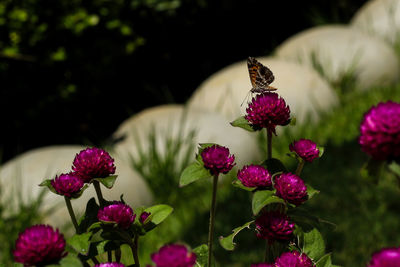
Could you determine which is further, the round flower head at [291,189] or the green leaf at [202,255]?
the green leaf at [202,255]

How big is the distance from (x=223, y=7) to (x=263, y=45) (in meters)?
1.26

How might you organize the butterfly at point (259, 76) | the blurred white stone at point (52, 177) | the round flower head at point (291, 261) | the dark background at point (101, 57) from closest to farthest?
the round flower head at point (291, 261) → the butterfly at point (259, 76) → the blurred white stone at point (52, 177) → the dark background at point (101, 57)

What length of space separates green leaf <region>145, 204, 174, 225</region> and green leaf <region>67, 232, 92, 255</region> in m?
0.17

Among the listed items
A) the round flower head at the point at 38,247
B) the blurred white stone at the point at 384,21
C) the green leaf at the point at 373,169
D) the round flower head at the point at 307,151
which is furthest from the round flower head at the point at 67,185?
the blurred white stone at the point at 384,21

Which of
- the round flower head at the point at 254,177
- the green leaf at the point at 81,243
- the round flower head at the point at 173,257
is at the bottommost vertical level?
the round flower head at the point at 254,177

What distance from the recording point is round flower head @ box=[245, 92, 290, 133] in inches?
51.6

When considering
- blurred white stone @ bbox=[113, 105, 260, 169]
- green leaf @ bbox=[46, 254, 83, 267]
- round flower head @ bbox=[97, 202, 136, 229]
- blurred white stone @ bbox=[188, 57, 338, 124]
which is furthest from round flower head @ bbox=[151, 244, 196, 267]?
blurred white stone @ bbox=[188, 57, 338, 124]

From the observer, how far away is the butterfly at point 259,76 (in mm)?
1620

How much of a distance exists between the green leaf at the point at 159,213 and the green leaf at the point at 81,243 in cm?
17

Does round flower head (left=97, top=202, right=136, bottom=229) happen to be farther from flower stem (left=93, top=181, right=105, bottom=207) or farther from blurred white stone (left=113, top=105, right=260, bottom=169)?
blurred white stone (left=113, top=105, right=260, bottom=169)

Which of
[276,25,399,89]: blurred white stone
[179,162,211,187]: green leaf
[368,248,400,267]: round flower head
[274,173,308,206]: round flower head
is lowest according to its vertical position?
[276,25,399,89]: blurred white stone

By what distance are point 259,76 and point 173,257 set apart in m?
0.93

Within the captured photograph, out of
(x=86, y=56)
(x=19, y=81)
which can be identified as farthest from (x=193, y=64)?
(x=19, y=81)

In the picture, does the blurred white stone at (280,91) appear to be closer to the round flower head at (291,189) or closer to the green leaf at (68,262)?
the round flower head at (291,189)
